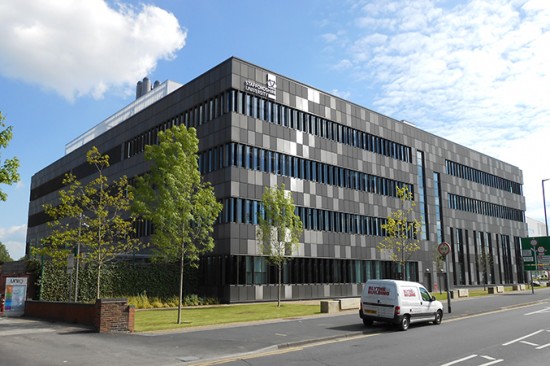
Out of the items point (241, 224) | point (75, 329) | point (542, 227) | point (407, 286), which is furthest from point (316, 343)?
point (542, 227)

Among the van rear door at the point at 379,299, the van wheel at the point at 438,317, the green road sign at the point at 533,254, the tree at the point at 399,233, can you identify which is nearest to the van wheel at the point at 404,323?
the van rear door at the point at 379,299

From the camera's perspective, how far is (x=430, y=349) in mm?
13023

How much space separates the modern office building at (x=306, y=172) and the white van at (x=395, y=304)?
17.8m

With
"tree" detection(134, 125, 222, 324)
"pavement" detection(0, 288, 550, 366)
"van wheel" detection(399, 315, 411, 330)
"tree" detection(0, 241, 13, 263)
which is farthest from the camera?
"tree" detection(0, 241, 13, 263)

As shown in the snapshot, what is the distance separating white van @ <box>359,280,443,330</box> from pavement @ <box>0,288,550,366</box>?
57 centimetres

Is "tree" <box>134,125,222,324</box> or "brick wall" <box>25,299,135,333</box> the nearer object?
"brick wall" <box>25,299,135,333</box>

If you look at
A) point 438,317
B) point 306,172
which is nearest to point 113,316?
point 438,317

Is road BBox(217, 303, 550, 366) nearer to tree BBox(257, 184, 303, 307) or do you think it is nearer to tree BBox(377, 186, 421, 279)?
tree BBox(257, 184, 303, 307)

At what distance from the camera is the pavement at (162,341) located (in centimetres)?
1200

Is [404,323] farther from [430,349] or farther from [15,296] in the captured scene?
[15,296]

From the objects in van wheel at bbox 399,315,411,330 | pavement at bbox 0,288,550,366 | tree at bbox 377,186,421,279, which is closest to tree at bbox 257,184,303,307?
tree at bbox 377,186,421,279

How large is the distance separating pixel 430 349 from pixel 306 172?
98.5ft

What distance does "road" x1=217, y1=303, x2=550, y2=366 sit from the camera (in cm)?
1130

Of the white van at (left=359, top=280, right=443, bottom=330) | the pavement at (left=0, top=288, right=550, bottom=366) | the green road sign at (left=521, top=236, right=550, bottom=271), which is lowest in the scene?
the pavement at (left=0, top=288, right=550, bottom=366)
